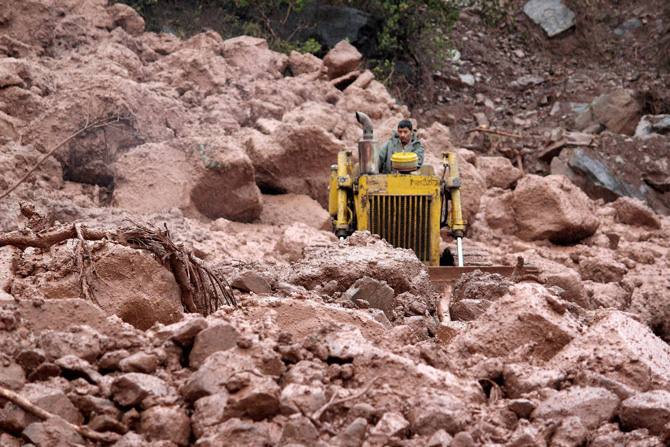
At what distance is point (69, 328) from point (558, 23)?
20160mm

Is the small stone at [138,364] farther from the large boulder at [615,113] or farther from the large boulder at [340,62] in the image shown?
the large boulder at [615,113]

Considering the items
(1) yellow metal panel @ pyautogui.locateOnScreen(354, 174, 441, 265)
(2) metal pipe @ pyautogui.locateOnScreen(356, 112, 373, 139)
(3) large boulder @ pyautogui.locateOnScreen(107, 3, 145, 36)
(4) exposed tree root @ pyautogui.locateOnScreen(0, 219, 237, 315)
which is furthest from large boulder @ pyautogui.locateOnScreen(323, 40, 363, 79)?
(4) exposed tree root @ pyautogui.locateOnScreen(0, 219, 237, 315)

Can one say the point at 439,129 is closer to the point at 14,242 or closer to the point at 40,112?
the point at 40,112

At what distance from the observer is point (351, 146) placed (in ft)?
39.6

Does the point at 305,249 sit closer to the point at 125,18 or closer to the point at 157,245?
the point at 157,245

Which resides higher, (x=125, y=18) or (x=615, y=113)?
(x=125, y=18)

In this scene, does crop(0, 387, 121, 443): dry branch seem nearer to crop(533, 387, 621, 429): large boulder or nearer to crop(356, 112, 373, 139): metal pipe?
crop(533, 387, 621, 429): large boulder

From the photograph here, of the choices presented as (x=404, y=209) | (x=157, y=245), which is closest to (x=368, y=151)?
(x=404, y=209)

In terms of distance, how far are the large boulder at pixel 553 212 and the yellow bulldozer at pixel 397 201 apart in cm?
379

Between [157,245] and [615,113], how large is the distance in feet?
50.1

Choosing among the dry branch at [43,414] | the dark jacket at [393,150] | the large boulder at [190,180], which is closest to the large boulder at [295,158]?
the large boulder at [190,180]

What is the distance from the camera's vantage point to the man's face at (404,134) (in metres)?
8.48

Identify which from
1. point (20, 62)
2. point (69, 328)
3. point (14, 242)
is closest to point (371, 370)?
point (69, 328)

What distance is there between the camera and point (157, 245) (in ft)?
13.6
